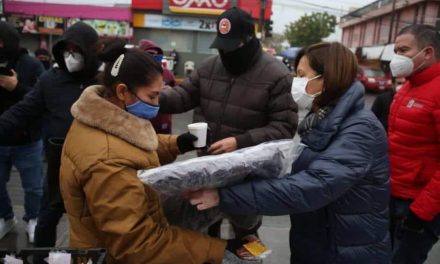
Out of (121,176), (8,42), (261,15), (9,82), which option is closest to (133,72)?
(121,176)

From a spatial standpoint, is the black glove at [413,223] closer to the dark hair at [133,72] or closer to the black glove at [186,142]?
the black glove at [186,142]

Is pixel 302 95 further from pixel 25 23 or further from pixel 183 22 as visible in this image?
pixel 25 23

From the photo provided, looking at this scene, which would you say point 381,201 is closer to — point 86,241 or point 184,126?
point 86,241

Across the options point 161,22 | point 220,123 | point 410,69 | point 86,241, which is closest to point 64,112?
point 220,123

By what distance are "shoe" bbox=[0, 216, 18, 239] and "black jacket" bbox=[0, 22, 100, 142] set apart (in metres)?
1.20

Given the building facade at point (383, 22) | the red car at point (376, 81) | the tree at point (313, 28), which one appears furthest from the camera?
the tree at point (313, 28)

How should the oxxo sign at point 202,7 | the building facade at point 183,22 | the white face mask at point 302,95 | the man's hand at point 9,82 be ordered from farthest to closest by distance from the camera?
1. the building facade at point 183,22
2. the oxxo sign at point 202,7
3. the man's hand at point 9,82
4. the white face mask at point 302,95

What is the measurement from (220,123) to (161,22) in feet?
72.4

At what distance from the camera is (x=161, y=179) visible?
4.51 ft

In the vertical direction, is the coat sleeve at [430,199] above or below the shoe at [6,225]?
above

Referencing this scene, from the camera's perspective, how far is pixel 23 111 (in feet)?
10.0

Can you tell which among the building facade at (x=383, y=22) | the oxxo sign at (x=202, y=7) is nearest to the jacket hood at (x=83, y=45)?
the oxxo sign at (x=202, y=7)

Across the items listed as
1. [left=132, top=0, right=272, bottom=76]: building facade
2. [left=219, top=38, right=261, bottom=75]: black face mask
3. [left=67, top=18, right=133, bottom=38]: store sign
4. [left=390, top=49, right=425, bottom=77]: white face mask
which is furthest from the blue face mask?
[left=67, top=18, right=133, bottom=38]: store sign

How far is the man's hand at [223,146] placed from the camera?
2.40 meters
